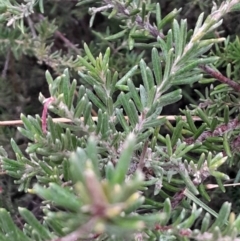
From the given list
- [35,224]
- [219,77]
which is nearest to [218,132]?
[219,77]

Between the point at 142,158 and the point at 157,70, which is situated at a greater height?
the point at 157,70

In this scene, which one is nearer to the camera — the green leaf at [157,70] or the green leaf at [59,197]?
the green leaf at [59,197]

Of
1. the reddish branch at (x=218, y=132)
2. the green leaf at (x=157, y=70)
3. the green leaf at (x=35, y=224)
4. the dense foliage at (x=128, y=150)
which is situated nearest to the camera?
the dense foliage at (x=128, y=150)

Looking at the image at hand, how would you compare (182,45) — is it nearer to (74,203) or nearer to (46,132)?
(46,132)

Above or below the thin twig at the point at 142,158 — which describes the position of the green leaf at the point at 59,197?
above

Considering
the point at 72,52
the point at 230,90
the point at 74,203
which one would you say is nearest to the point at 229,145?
the point at 230,90

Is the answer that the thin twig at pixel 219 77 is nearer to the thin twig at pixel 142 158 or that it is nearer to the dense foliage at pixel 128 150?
the dense foliage at pixel 128 150

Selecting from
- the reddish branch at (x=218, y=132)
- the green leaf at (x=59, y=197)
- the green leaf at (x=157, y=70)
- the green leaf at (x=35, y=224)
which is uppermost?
the green leaf at (x=157, y=70)

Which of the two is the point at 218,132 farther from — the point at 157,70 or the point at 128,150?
the point at 128,150

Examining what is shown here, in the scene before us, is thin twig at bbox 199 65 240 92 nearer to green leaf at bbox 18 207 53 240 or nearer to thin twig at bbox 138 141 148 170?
thin twig at bbox 138 141 148 170

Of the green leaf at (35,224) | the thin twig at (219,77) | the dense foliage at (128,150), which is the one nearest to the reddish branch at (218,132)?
the dense foliage at (128,150)

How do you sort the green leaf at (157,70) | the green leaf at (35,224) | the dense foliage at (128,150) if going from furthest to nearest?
1. the green leaf at (157,70)
2. the green leaf at (35,224)
3. the dense foliage at (128,150)
